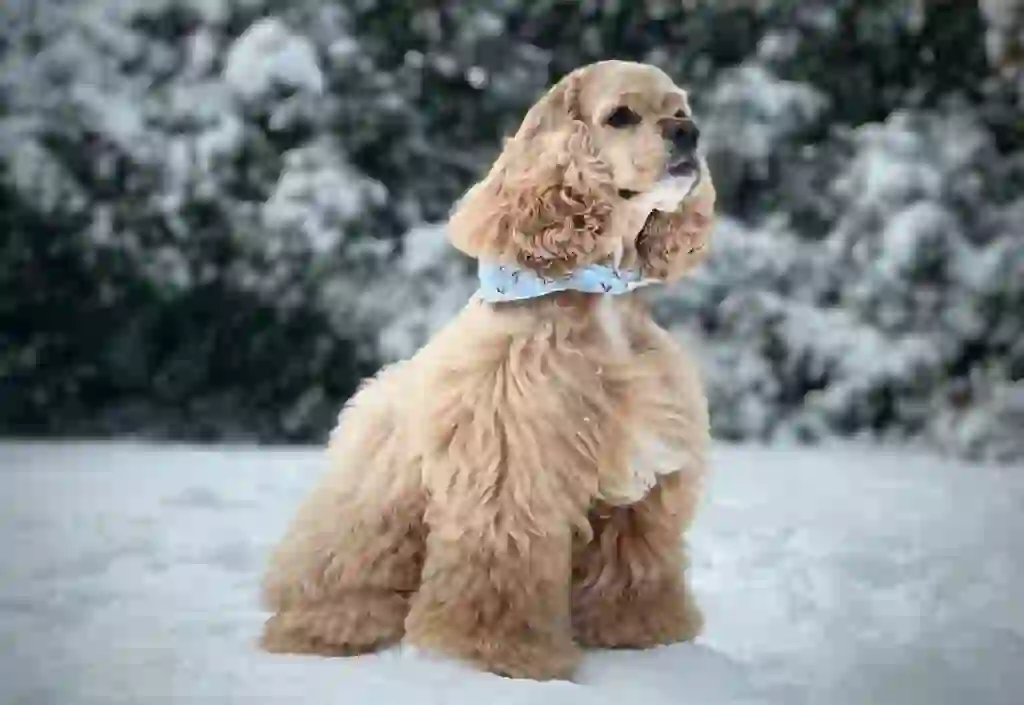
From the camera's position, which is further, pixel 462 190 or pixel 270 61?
pixel 462 190

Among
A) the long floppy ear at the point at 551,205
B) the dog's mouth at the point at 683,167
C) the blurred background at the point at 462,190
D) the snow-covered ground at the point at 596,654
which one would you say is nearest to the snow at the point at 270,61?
the blurred background at the point at 462,190

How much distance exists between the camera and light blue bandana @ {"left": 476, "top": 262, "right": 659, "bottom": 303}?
1.05 metres

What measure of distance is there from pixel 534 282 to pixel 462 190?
1706mm

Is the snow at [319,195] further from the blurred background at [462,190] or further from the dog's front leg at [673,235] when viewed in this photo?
the dog's front leg at [673,235]

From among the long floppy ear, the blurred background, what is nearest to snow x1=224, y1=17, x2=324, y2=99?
the blurred background

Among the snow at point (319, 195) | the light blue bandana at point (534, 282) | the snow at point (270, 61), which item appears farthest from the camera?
the snow at point (319, 195)

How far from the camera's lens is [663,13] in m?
2.39

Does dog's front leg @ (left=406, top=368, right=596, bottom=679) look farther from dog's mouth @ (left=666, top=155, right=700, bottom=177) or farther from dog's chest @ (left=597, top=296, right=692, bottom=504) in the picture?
dog's mouth @ (left=666, top=155, right=700, bottom=177)

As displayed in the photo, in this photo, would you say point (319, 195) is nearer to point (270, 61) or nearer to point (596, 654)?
point (270, 61)

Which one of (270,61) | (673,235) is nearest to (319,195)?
(270,61)

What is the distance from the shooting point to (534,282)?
105 cm

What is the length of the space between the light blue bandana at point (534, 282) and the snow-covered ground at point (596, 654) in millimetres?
345

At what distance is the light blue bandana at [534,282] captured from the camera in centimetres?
105

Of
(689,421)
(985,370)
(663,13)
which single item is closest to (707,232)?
(689,421)
